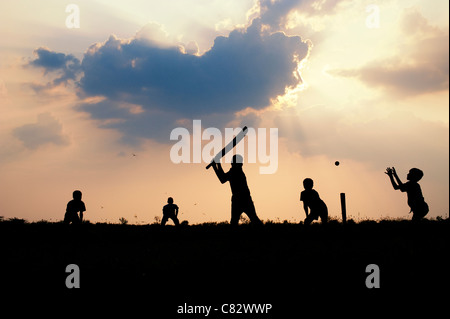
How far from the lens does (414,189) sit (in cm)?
1434

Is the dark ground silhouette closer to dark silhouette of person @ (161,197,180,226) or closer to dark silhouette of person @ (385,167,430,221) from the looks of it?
dark silhouette of person @ (385,167,430,221)

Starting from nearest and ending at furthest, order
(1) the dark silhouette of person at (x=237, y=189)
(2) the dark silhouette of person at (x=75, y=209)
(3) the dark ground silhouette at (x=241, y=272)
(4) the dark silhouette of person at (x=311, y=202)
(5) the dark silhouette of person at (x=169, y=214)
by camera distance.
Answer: (3) the dark ground silhouette at (x=241, y=272), (1) the dark silhouette of person at (x=237, y=189), (4) the dark silhouette of person at (x=311, y=202), (2) the dark silhouette of person at (x=75, y=209), (5) the dark silhouette of person at (x=169, y=214)

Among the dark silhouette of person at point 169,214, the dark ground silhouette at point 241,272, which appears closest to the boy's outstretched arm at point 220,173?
the dark ground silhouette at point 241,272

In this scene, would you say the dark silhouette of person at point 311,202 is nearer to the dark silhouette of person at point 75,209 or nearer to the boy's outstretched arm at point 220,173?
the boy's outstretched arm at point 220,173

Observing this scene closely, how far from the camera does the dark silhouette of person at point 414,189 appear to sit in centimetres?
1430

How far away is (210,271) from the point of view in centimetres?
824

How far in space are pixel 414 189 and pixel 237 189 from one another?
5.18m

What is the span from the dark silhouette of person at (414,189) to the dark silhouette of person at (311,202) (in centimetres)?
213

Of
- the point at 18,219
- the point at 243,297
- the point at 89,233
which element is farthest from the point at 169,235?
the point at 243,297
